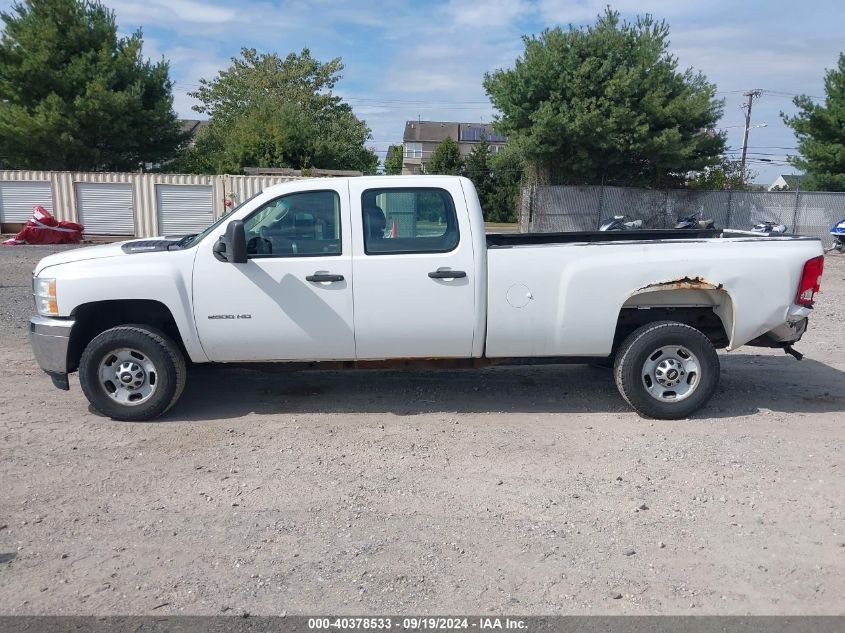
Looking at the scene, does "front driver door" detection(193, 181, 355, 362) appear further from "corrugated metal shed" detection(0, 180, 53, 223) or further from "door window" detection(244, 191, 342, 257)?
"corrugated metal shed" detection(0, 180, 53, 223)

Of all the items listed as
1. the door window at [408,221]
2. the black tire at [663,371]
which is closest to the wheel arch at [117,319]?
the door window at [408,221]

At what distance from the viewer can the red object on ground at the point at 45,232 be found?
68.4 feet

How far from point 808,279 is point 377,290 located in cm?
348

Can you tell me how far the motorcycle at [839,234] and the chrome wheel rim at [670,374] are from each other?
66.0 feet

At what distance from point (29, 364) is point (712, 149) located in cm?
2249

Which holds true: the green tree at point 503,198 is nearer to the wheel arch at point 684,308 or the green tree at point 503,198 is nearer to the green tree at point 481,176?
the green tree at point 481,176

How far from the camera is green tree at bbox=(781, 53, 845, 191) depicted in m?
25.0

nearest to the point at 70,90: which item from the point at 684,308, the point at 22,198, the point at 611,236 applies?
the point at 22,198

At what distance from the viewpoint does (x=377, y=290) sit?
5.64 meters

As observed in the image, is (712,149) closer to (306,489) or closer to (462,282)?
(462,282)

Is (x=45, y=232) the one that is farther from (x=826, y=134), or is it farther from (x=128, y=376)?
(x=826, y=134)

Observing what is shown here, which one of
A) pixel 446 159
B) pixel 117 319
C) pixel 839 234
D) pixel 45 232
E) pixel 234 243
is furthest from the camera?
pixel 446 159

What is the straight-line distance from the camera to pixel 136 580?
3570 mm

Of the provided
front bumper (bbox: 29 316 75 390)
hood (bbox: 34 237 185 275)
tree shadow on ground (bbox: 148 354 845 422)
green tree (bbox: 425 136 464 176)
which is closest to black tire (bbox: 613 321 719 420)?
tree shadow on ground (bbox: 148 354 845 422)
